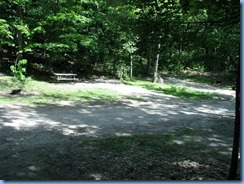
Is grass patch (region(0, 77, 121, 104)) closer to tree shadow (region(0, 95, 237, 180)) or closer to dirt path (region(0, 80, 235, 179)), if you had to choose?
dirt path (region(0, 80, 235, 179))

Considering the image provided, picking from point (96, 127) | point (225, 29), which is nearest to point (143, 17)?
point (225, 29)

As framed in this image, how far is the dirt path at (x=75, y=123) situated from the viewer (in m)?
5.52

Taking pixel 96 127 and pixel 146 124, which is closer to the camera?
pixel 96 127

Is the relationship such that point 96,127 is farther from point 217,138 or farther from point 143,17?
point 143,17

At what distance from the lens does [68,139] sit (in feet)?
22.6

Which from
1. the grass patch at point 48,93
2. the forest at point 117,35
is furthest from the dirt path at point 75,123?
the forest at point 117,35

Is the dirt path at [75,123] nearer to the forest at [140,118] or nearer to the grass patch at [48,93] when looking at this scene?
the forest at [140,118]

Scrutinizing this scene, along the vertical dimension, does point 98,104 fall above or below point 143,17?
below

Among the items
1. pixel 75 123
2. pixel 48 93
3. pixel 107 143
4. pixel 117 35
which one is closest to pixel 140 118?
pixel 75 123

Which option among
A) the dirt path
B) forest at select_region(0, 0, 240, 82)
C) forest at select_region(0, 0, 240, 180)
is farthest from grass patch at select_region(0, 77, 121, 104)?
forest at select_region(0, 0, 240, 82)

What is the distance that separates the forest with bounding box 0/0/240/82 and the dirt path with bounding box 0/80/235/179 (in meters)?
1.89

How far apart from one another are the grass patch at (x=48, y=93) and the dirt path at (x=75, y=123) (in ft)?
3.04

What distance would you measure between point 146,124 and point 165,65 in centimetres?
2448

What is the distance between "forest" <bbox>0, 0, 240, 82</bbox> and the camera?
199 inches
